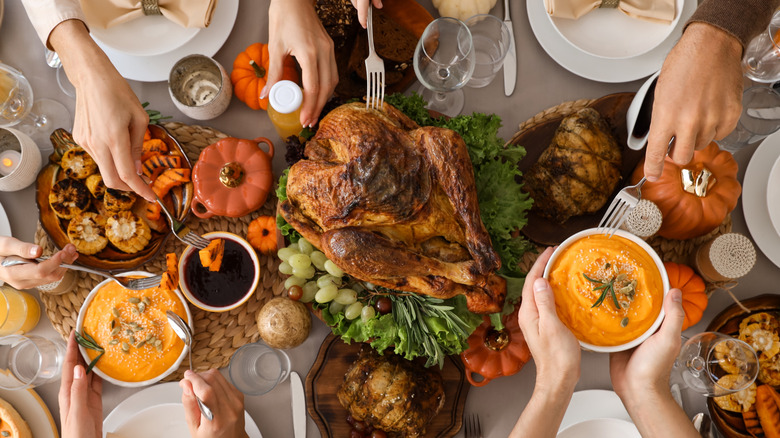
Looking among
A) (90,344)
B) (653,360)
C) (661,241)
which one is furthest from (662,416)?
(90,344)

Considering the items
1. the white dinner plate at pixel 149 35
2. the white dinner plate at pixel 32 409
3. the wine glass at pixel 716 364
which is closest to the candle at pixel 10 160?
the white dinner plate at pixel 149 35

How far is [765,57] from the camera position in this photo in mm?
1622

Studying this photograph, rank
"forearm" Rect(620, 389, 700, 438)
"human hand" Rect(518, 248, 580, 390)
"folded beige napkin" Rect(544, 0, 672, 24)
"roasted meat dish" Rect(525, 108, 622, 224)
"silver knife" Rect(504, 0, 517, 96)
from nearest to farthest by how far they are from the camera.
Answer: "human hand" Rect(518, 248, 580, 390), "forearm" Rect(620, 389, 700, 438), "roasted meat dish" Rect(525, 108, 622, 224), "folded beige napkin" Rect(544, 0, 672, 24), "silver knife" Rect(504, 0, 517, 96)

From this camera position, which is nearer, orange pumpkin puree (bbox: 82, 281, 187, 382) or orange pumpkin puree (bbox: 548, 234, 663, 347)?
orange pumpkin puree (bbox: 548, 234, 663, 347)

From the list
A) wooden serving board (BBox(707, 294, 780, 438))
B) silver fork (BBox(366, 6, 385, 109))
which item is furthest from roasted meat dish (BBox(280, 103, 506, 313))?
wooden serving board (BBox(707, 294, 780, 438))

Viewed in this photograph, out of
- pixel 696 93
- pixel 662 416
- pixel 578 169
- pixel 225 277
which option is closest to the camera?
pixel 696 93

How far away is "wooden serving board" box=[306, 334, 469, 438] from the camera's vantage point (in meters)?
1.69

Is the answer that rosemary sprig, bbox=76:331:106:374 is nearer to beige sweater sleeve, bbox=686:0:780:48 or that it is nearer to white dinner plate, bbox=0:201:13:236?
white dinner plate, bbox=0:201:13:236

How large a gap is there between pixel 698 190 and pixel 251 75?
153 cm

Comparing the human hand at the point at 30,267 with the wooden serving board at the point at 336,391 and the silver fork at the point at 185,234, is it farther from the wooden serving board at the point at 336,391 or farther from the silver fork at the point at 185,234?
the wooden serving board at the point at 336,391

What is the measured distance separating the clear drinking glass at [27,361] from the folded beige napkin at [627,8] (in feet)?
6.80

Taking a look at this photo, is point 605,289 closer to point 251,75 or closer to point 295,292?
point 295,292

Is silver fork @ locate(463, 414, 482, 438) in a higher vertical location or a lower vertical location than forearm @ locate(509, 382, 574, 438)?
lower

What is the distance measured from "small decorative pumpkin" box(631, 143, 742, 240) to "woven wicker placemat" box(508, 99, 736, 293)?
5.0 inches
